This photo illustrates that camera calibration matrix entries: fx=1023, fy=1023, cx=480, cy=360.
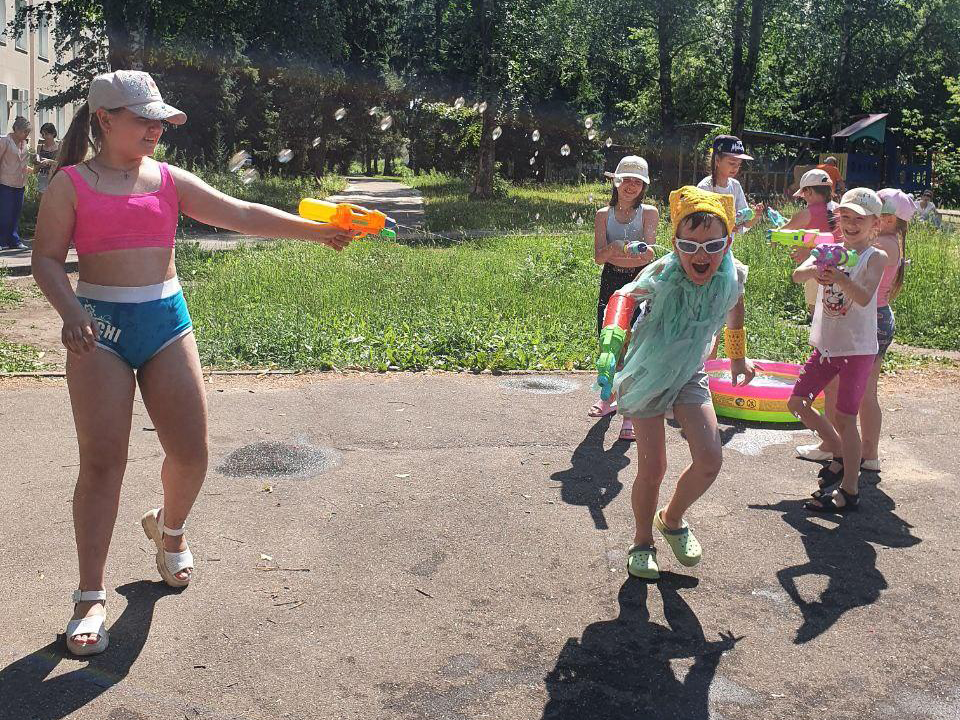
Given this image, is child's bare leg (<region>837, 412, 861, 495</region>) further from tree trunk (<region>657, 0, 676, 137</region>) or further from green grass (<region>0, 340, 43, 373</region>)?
tree trunk (<region>657, 0, 676, 137</region>)

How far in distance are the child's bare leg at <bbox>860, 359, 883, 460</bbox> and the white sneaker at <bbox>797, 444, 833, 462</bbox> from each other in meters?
0.25

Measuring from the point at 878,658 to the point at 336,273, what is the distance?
31.3 ft

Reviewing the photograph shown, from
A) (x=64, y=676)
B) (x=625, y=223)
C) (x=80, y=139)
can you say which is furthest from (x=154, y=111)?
(x=625, y=223)

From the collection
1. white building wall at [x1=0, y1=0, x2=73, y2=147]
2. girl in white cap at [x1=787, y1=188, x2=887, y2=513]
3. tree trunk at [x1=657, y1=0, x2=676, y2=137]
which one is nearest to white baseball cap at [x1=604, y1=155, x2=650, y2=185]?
girl in white cap at [x1=787, y1=188, x2=887, y2=513]

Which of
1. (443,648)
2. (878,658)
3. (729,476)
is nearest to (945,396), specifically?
(729,476)

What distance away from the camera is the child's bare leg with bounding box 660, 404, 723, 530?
13.7 ft

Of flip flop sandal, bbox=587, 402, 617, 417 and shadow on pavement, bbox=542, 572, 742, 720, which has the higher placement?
flip flop sandal, bbox=587, 402, 617, 417

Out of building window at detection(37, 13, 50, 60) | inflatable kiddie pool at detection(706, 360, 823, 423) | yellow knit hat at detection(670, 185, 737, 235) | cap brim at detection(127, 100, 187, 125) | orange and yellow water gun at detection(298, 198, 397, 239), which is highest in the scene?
building window at detection(37, 13, 50, 60)

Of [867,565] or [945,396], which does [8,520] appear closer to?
[867,565]

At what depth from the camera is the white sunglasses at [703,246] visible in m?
4.12

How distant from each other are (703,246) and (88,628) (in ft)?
8.96

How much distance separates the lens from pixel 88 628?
3617 millimetres

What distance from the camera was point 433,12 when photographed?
4494 centimetres

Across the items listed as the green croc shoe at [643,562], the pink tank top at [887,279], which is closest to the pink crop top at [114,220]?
the green croc shoe at [643,562]
